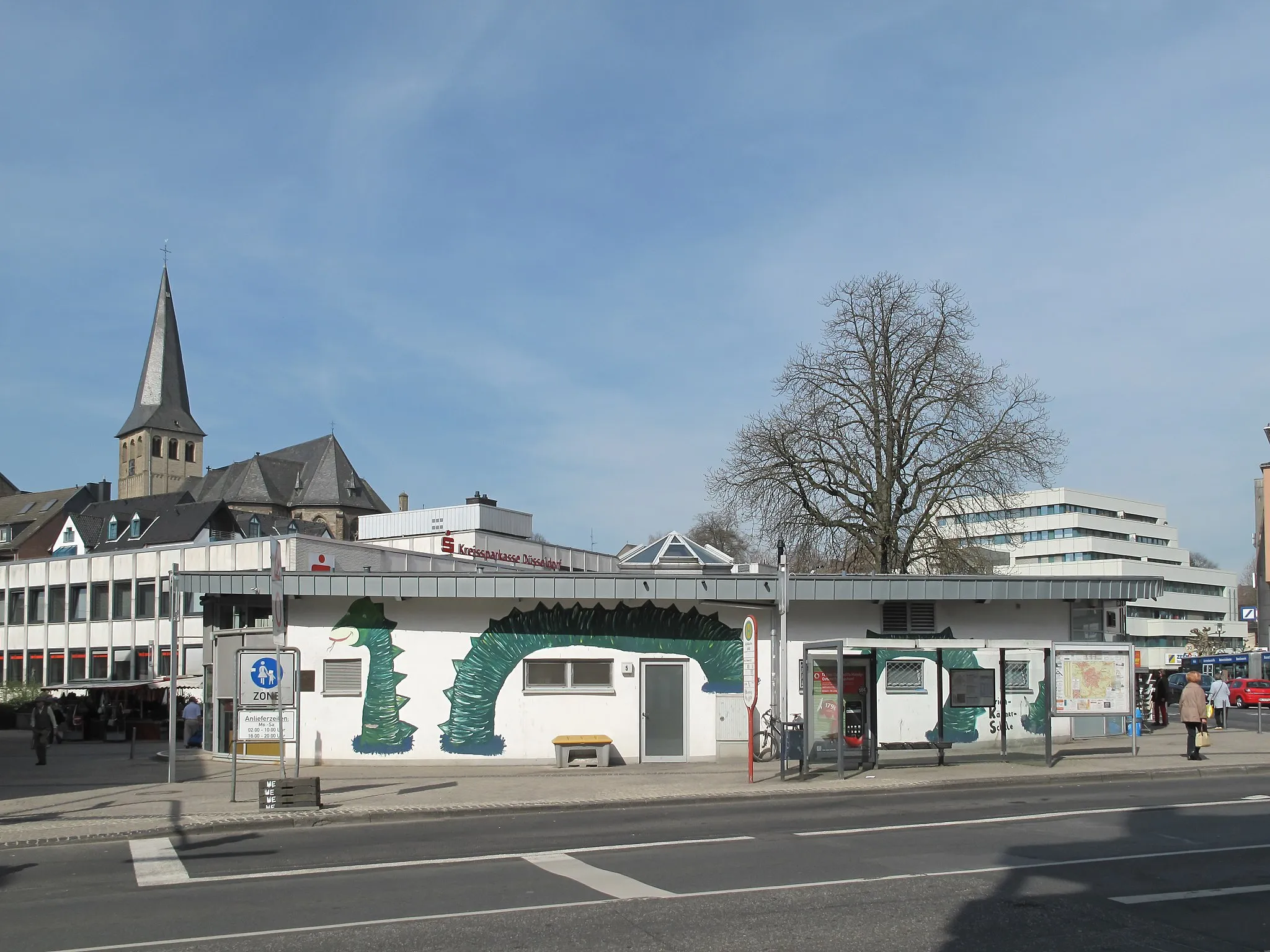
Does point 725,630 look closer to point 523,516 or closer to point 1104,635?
point 1104,635

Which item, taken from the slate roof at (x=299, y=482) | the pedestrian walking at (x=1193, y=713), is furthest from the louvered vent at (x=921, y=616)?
the slate roof at (x=299, y=482)

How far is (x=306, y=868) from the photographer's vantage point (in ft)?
39.9

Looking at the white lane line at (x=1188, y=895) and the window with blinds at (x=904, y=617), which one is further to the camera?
the window with blinds at (x=904, y=617)

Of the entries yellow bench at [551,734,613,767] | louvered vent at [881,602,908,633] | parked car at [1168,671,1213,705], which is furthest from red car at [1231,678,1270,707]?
yellow bench at [551,734,613,767]

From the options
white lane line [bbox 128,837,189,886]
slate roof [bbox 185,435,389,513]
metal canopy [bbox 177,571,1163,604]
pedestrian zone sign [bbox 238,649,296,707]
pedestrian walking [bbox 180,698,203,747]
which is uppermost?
slate roof [bbox 185,435,389,513]

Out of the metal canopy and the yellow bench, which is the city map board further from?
the yellow bench

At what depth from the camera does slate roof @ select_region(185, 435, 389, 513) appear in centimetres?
11331

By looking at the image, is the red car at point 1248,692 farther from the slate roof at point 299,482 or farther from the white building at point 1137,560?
the slate roof at point 299,482

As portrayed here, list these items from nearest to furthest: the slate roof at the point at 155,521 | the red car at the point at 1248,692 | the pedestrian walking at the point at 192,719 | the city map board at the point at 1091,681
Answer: the city map board at the point at 1091,681
the pedestrian walking at the point at 192,719
the red car at the point at 1248,692
the slate roof at the point at 155,521

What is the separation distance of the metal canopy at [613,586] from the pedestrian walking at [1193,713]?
8.22ft

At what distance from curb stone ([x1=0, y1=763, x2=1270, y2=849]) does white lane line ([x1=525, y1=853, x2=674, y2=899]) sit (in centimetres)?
433

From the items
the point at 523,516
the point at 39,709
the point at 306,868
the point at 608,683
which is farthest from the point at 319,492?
the point at 306,868

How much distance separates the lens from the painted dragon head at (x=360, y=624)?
2375cm

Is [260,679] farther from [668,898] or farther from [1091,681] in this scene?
[1091,681]
